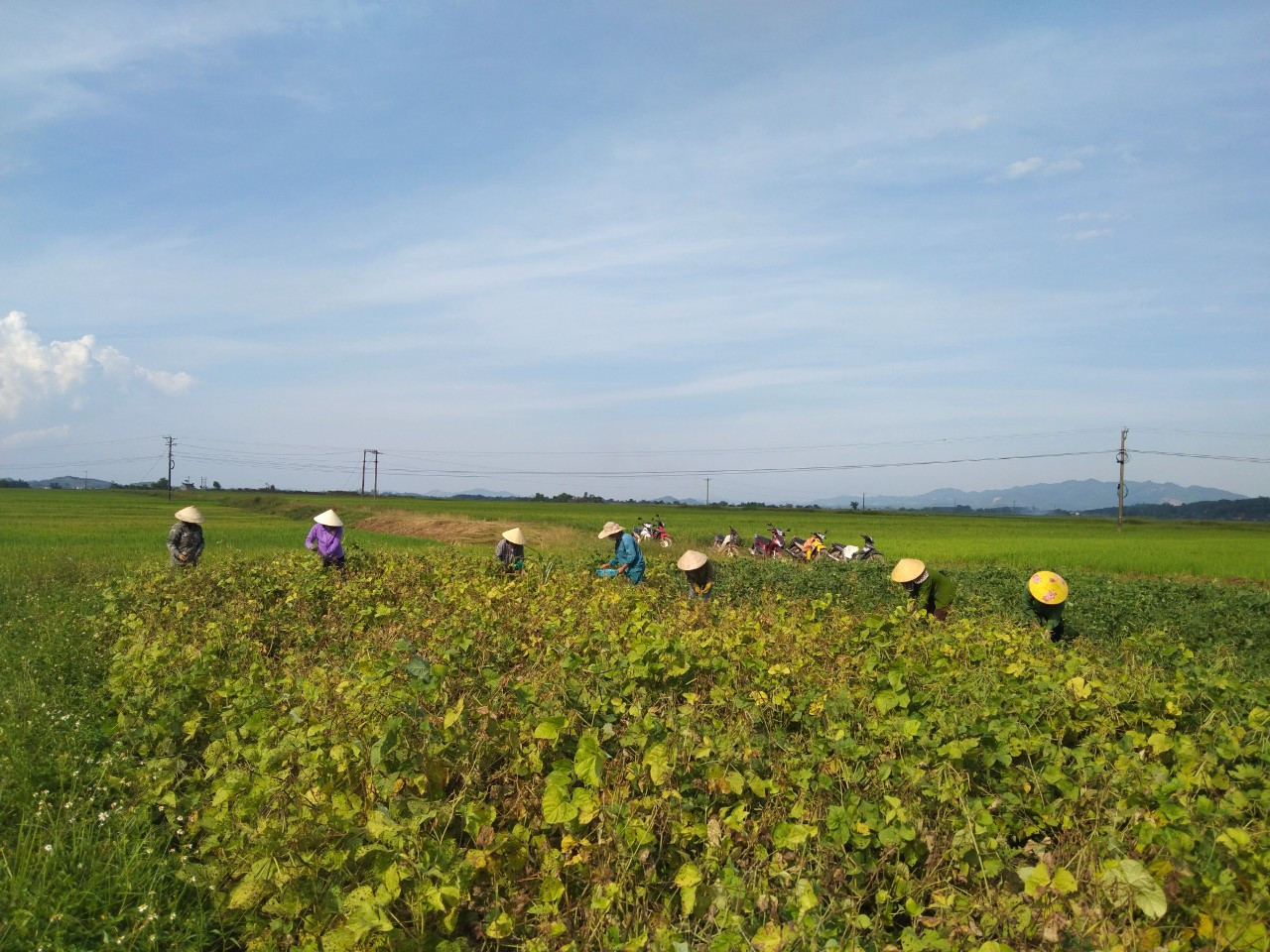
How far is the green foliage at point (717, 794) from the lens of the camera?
290 cm

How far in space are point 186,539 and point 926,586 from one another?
9964 millimetres

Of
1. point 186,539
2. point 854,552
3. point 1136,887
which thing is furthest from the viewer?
point 854,552

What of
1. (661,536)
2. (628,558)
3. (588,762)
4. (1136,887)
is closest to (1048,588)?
(628,558)

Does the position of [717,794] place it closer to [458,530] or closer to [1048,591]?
[1048,591]

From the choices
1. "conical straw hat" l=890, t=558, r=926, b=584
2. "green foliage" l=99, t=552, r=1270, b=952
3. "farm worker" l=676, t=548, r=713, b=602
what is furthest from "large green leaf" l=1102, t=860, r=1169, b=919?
"farm worker" l=676, t=548, r=713, b=602

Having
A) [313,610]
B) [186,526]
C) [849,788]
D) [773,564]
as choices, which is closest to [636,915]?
[849,788]

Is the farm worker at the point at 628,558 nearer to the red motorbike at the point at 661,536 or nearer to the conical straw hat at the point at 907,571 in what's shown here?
the conical straw hat at the point at 907,571

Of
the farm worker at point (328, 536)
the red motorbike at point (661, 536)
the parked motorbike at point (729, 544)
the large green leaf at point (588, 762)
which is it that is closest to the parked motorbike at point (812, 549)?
the parked motorbike at point (729, 544)

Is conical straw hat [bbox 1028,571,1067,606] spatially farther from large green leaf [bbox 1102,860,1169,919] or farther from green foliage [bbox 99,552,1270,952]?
large green leaf [bbox 1102,860,1169,919]

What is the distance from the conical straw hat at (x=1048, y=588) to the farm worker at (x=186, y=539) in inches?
412

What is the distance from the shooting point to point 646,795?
346 centimetres

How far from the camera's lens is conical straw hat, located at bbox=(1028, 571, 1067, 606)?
7.91m

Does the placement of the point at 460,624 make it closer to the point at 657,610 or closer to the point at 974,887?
the point at 657,610

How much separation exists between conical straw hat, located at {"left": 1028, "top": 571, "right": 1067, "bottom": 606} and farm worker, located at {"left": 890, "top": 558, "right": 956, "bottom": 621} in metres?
0.73
